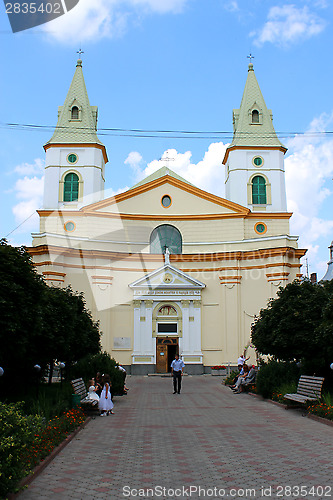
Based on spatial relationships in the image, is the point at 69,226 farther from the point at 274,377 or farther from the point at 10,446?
the point at 10,446

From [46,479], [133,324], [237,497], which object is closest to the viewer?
[237,497]

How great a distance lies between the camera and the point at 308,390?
15422 mm

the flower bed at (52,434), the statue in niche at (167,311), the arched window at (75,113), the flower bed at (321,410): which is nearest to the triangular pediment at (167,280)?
the statue in niche at (167,311)

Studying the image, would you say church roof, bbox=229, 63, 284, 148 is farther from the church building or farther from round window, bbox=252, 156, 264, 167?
round window, bbox=252, 156, 264, 167

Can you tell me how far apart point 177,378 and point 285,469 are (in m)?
14.7

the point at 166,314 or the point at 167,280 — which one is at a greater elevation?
the point at 167,280

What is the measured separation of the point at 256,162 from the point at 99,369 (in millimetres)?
26979

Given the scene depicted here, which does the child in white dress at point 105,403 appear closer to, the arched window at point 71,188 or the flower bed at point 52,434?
the flower bed at point 52,434

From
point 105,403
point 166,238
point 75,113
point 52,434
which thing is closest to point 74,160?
point 75,113

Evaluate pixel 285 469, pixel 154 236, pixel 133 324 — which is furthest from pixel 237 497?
pixel 154 236

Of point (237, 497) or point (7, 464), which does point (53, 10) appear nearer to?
point (7, 464)

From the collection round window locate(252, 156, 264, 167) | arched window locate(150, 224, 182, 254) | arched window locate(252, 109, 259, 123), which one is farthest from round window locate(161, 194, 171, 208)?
arched window locate(252, 109, 259, 123)

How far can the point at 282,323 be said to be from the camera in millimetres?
18688

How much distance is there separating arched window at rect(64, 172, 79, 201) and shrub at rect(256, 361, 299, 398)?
24715mm
